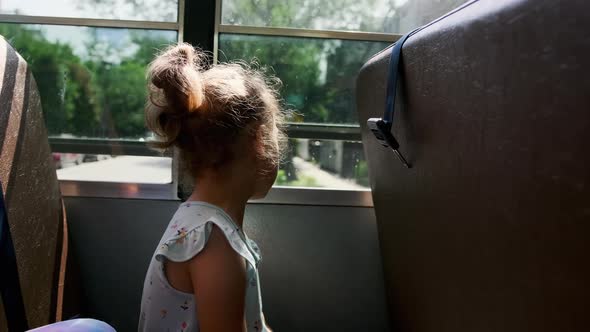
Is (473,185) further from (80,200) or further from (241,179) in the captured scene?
(80,200)

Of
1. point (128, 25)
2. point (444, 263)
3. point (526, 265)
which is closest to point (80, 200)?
point (128, 25)

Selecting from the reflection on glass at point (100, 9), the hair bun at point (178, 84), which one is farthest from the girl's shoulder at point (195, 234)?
the reflection on glass at point (100, 9)

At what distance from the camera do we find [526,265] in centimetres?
70

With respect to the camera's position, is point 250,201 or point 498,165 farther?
point 250,201

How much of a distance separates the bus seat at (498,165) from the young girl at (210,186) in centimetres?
32

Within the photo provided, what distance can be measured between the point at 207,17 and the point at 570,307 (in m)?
1.38

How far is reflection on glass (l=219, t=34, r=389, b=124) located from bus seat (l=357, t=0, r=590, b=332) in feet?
1.88

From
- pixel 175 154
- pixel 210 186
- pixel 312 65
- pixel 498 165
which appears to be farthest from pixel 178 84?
pixel 312 65

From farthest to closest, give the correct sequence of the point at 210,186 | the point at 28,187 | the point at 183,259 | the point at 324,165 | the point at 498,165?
the point at 324,165
the point at 28,187
the point at 210,186
the point at 183,259
the point at 498,165

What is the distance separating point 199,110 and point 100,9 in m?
1.00

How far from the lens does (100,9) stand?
166 centimetres

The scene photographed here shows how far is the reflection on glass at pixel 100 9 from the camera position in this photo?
1648mm

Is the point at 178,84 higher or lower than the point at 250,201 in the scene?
higher

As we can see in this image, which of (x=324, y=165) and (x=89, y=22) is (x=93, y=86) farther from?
(x=324, y=165)
